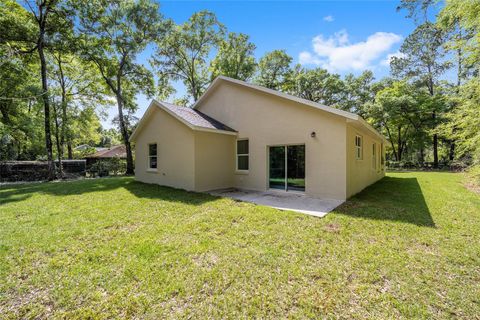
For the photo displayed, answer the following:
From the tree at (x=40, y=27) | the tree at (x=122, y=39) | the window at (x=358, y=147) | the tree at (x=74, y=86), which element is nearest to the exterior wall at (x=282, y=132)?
the window at (x=358, y=147)

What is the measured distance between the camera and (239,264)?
347 centimetres

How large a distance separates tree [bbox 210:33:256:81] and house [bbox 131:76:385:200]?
1412 centimetres

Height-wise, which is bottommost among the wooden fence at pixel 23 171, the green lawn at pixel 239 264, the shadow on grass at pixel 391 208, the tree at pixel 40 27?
the green lawn at pixel 239 264

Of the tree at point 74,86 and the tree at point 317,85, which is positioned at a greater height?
the tree at point 317,85

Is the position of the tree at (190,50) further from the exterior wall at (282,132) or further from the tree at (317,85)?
the exterior wall at (282,132)

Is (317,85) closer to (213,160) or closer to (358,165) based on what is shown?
(358,165)

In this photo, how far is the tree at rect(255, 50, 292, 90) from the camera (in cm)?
2608

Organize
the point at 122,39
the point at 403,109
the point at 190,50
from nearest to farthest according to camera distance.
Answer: the point at 122,39 < the point at 190,50 < the point at 403,109

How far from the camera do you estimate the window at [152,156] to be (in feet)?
36.6

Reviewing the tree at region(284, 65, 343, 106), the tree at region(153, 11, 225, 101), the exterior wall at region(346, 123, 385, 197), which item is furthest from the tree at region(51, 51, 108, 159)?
the tree at region(284, 65, 343, 106)

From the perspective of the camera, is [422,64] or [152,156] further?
[422,64]

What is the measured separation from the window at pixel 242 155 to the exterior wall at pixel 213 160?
9.8 inches

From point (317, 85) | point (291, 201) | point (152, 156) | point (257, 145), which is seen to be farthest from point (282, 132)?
point (317, 85)

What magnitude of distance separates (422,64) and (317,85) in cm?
1276
